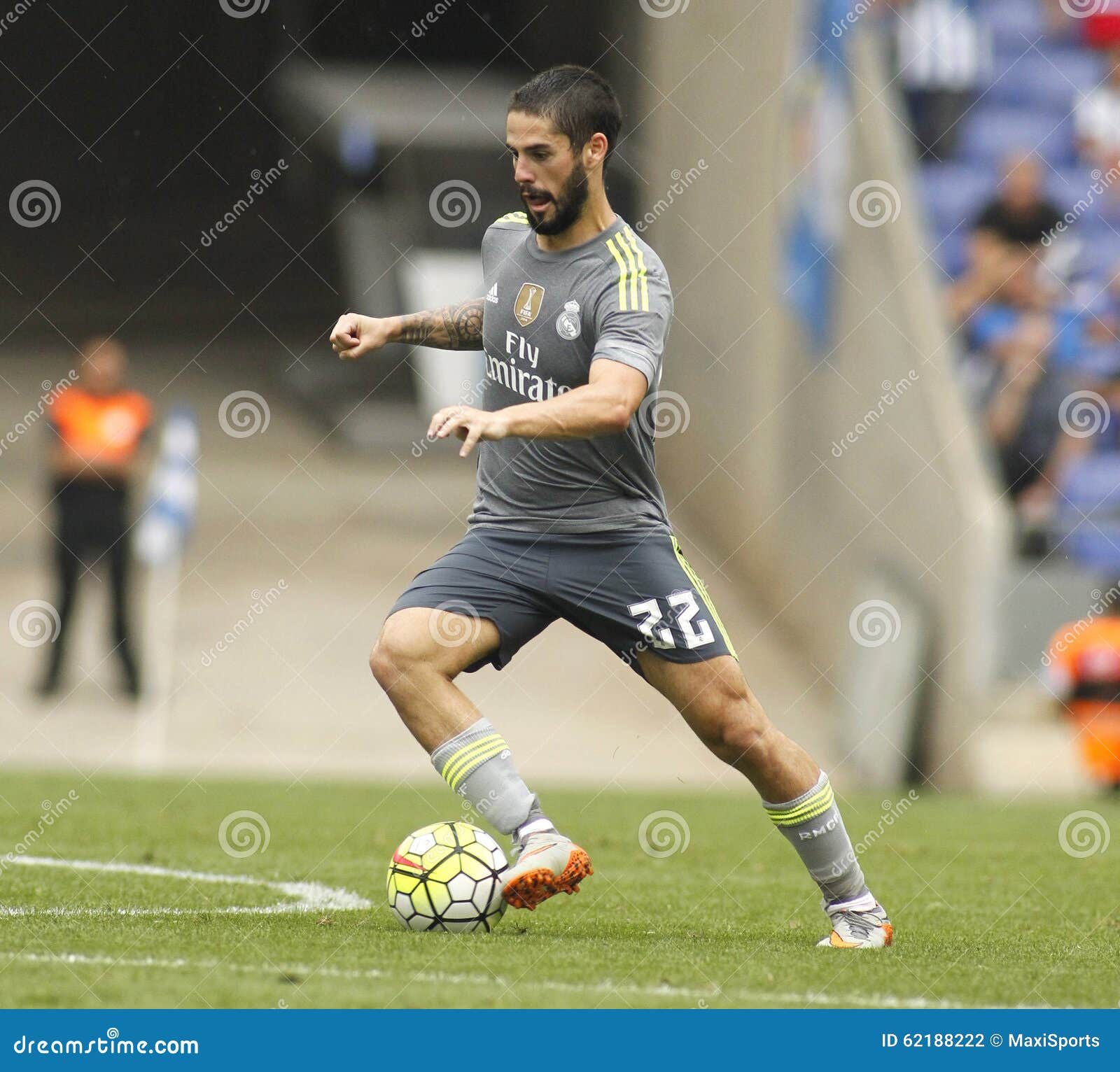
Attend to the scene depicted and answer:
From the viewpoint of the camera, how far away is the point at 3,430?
70.2ft

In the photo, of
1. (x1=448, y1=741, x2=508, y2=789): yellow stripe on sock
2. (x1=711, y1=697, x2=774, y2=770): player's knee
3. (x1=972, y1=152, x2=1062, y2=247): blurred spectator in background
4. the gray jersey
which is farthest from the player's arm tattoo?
(x1=972, y1=152, x2=1062, y2=247): blurred spectator in background

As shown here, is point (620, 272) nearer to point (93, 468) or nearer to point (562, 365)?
point (562, 365)

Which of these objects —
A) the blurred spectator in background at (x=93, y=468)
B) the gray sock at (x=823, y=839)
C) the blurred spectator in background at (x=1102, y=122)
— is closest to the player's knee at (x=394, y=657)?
the gray sock at (x=823, y=839)

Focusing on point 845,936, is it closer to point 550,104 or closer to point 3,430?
point 550,104

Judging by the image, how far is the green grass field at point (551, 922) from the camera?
3.99m

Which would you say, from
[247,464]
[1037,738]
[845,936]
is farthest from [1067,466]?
[247,464]

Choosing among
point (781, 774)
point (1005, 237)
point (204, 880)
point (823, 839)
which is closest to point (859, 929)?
point (823, 839)

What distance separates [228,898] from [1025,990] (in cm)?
262

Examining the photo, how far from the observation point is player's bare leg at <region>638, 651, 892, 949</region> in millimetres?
4859

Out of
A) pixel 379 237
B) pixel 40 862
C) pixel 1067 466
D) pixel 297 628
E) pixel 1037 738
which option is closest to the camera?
pixel 40 862

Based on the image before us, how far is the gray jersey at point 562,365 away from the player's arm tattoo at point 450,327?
5.9 inches

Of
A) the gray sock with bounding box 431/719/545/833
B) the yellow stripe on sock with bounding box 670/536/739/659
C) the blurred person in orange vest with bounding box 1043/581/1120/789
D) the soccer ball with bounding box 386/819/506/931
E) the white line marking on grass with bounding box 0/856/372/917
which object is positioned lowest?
the blurred person in orange vest with bounding box 1043/581/1120/789

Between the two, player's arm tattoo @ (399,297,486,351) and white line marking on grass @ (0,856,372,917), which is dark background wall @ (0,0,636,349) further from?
player's arm tattoo @ (399,297,486,351)

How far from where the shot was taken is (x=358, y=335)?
5.12m
